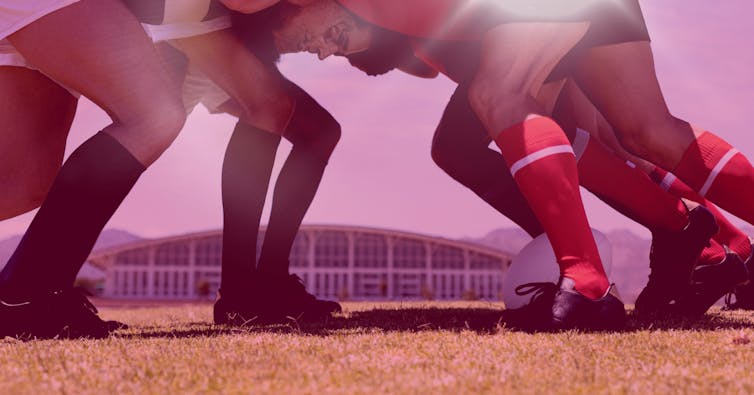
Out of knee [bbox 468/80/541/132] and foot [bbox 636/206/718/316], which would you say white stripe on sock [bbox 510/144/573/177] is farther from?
foot [bbox 636/206/718/316]

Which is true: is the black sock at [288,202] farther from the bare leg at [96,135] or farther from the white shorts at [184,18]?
the bare leg at [96,135]

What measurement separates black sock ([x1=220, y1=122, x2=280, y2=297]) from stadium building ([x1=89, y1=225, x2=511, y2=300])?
111 ft

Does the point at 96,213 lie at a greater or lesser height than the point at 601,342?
greater

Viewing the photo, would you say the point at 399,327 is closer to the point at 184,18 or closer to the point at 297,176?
the point at 297,176

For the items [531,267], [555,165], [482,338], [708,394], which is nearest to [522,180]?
[555,165]

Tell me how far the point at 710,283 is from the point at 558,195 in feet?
3.61

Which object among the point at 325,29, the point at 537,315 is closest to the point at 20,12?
the point at 325,29

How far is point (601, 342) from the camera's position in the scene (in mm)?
1819

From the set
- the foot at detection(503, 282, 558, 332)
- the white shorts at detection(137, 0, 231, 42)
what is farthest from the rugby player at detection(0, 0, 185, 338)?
the foot at detection(503, 282, 558, 332)

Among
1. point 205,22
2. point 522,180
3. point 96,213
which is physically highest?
point 205,22

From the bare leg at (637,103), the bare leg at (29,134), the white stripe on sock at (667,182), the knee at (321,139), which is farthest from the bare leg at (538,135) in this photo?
the bare leg at (29,134)

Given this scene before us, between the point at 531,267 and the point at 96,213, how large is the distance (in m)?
1.91

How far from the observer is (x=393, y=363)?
1476 mm

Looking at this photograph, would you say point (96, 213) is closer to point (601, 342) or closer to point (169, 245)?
point (601, 342)
